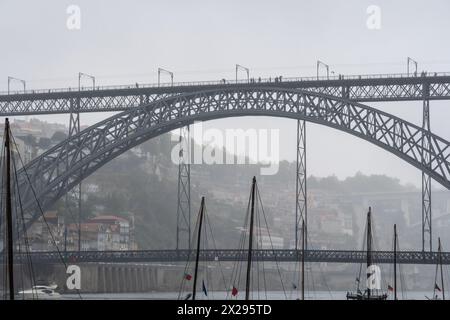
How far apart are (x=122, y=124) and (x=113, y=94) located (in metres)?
3.06

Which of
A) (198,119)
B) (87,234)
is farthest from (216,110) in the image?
(87,234)

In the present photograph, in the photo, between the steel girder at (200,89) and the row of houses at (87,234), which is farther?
the row of houses at (87,234)

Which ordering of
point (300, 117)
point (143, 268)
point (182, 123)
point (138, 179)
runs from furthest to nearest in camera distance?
point (138, 179) < point (143, 268) < point (182, 123) < point (300, 117)

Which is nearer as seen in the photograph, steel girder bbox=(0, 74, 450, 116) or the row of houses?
Answer: steel girder bbox=(0, 74, 450, 116)

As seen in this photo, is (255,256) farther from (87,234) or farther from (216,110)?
(87,234)

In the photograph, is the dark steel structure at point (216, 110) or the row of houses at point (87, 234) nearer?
the dark steel structure at point (216, 110)

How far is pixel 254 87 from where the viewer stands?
3418 inches

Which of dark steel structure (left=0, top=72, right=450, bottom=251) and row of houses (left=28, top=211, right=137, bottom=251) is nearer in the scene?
dark steel structure (left=0, top=72, right=450, bottom=251)

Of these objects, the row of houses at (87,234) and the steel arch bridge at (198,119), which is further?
the row of houses at (87,234)

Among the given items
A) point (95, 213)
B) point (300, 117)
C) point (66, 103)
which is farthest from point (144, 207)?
point (300, 117)

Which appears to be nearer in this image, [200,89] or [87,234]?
[200,89]

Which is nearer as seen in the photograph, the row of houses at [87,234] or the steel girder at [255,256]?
the steel girder at [255,256]
